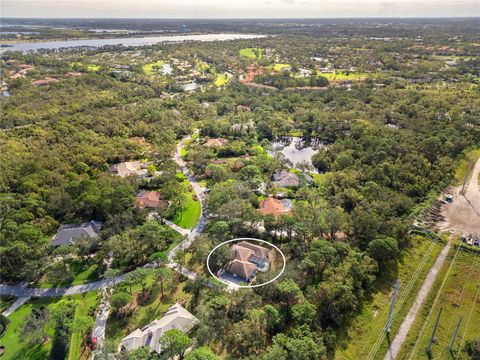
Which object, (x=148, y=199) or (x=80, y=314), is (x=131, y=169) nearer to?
(x=148, y=199)

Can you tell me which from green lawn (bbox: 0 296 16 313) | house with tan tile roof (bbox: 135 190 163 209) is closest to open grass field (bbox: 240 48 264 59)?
house with tan tile roof (bbox: 135 190 163 209)

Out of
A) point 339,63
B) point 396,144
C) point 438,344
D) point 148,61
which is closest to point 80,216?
point 438,344

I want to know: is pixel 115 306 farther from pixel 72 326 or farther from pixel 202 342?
pixel 202 342

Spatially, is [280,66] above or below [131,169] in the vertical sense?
above

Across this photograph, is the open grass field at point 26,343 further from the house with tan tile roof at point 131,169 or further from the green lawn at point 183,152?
the green lawn at point 183,152

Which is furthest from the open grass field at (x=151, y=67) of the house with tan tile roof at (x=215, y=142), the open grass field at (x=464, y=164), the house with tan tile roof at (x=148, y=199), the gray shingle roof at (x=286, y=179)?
the open grass field at (x=464, y=164)

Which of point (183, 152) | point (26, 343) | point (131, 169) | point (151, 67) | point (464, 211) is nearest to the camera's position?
point (26, 343)

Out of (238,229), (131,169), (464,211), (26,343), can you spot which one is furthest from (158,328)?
(464,211)
